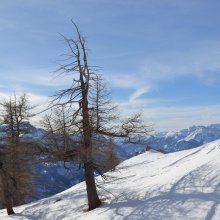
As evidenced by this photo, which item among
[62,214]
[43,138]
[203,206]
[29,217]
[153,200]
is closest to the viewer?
[203,206]

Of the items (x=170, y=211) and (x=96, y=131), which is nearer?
(x=170, y=211)

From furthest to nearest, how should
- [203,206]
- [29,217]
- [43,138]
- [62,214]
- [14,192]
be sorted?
[14,192] < [29,217] < [62,214] < [43,138] < [203,206]

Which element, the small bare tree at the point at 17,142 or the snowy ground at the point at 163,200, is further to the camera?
the small bare tree at the point at 17,142

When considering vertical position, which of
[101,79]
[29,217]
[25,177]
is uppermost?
[101,79]

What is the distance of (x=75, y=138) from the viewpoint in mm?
22531

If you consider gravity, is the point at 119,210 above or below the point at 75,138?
below

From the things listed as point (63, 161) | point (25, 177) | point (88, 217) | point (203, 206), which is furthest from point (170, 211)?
point (25, 177)

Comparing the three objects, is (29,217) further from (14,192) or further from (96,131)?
(14,192)

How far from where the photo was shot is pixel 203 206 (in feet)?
54.2

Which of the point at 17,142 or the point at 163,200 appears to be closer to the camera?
the point at 163,200

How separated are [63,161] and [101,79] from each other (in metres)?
5.05

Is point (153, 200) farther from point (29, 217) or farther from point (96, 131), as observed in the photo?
point (29, 217)

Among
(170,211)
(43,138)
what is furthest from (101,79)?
(170,211)

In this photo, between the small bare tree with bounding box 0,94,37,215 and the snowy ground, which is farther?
the small bare tree with bounding box 0,94,37,215
